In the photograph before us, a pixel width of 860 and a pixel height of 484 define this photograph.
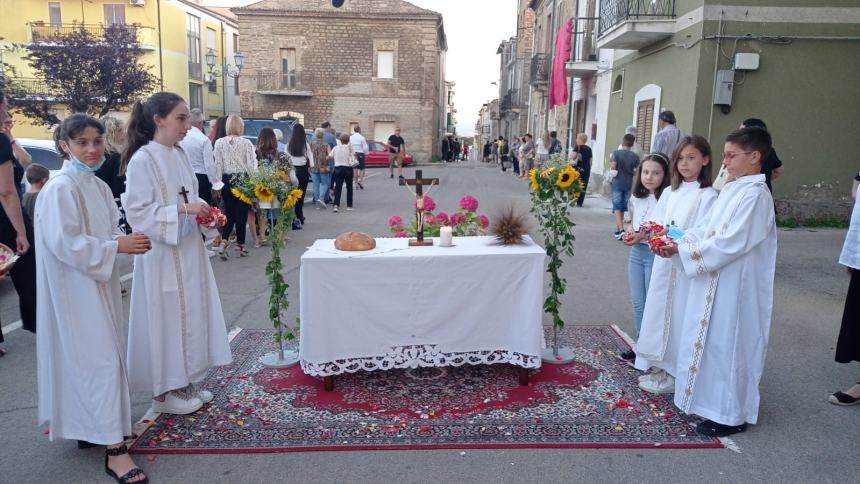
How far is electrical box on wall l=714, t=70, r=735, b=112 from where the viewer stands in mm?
10664

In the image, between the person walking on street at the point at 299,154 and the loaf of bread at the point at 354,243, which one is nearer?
the loaf of bread at the point at 354,243

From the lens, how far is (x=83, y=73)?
83.3 feet

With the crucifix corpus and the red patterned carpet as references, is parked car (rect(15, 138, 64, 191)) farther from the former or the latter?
the crucifix corpus

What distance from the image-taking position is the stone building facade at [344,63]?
3312cm

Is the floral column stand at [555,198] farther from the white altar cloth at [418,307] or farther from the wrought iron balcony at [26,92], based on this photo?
the wrought iron balcony at [26,92]

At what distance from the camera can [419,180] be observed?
459 cm

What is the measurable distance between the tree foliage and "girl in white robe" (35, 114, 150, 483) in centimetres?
2586

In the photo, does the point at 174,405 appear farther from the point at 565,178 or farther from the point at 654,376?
the point at 654,376

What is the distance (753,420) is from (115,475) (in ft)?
12.1

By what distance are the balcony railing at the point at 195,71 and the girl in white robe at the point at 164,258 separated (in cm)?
3554

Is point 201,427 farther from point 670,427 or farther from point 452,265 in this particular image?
point 670,427

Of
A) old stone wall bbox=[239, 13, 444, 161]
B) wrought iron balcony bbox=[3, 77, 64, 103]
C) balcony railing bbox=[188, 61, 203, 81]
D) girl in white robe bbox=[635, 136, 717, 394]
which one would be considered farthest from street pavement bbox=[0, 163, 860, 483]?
balcony railing bbox=[188, 61, 203, 81]

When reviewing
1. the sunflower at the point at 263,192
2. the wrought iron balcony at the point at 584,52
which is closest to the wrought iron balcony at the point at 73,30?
the wrought iron balcony at the point at 584,52

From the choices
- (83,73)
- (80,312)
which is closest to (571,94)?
(83,73)
